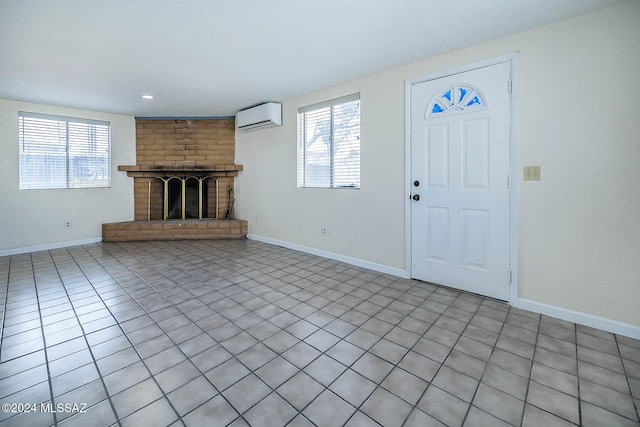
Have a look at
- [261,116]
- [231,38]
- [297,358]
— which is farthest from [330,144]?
[297,358]

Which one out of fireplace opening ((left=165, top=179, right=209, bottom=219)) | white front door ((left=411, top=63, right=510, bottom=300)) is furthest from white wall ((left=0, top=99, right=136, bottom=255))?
white front door ((left=411, top=63, right=510, bottom=300))

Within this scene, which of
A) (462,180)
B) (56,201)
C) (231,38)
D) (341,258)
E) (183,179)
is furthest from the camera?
(183,179)

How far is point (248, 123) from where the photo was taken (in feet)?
A: 15.6

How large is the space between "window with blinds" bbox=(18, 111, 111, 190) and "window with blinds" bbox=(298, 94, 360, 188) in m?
3.61

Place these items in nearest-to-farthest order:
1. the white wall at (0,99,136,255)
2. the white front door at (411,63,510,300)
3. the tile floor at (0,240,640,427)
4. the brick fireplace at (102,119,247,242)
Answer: the tile floor at (0,240,640,427) → the white front door at (411,63,510,300) → the white wall at (0,99,136,255) → the brick fireplace at (102,119,247,242)

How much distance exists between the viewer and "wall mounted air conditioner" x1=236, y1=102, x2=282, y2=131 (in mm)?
4418

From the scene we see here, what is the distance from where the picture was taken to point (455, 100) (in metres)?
2.78

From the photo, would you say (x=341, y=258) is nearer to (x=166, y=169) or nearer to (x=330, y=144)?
(x=330, y=144)

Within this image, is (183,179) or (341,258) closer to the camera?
(341,258)

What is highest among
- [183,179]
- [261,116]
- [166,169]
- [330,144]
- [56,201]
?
[261,116]

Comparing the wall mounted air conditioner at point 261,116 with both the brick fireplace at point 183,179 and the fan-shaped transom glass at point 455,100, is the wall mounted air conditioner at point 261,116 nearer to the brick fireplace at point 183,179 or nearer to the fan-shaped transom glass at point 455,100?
the brick fireplace at point 183,179

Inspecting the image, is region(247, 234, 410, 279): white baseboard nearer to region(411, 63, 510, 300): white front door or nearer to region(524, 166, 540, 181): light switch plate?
region(411, 63, 510, 300): white front door

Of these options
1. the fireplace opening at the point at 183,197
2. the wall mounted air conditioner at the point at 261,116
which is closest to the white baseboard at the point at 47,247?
the fireplace opening at the point at 183,197

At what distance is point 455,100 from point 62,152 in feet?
18.9
